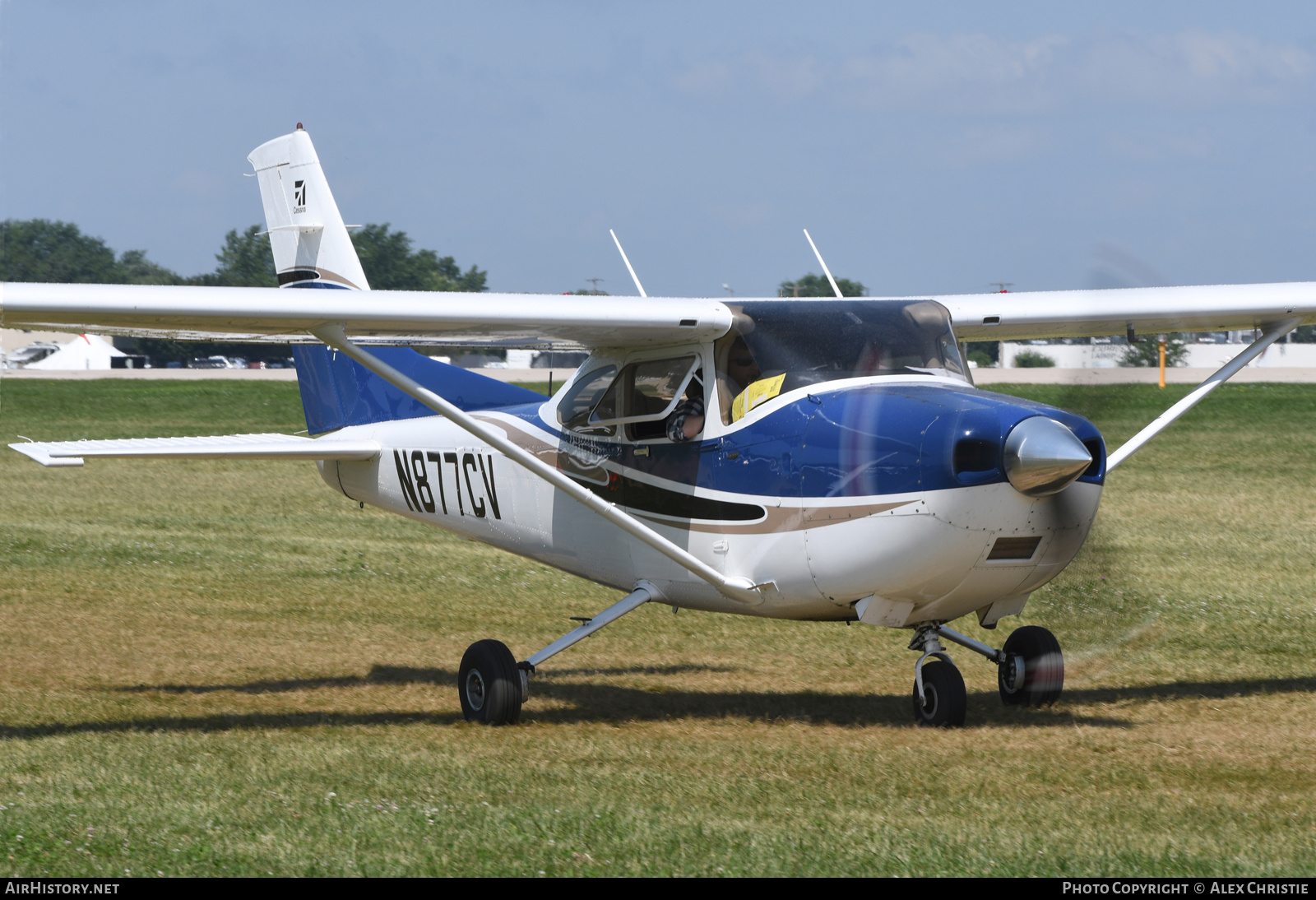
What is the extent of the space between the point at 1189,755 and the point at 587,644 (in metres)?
5.39

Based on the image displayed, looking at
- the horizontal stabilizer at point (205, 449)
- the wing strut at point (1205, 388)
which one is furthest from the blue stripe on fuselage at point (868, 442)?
the horizontal stabilizer at point (205, 449)

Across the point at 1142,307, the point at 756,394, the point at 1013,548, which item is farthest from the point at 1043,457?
the point at 1142,307

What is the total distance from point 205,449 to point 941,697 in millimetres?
5338

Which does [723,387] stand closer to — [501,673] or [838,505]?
[838,505]

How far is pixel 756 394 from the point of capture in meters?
7.94

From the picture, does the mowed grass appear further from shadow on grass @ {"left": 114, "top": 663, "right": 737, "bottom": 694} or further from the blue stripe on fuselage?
the blue stripe on fuselage

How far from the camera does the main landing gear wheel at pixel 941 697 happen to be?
7918 millimetres

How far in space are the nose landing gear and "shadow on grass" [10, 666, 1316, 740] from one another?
0.14 metres

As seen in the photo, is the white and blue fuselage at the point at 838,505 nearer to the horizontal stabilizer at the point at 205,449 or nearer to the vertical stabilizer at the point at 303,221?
the horizontal stabilizer at the point at 205,449

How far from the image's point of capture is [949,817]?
20.2 feet

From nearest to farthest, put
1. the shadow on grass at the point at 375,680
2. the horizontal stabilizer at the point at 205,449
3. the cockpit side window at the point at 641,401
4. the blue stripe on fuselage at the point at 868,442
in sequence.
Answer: the blue stripe on fuselage at the point at 868,442 < the cockpit side window at the point at 641,401 < the horizontal stabilizer at the point at 205,449 < the shadow on grass at the point at 375,680

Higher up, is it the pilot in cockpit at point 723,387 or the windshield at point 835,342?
the windshield at point 835,342

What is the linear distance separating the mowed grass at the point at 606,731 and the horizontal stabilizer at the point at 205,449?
153cm
